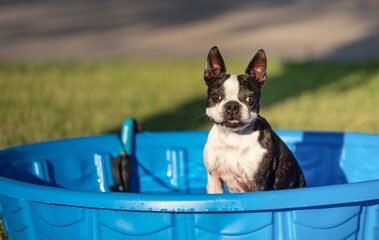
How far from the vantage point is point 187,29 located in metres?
18.3

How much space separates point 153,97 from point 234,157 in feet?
18.1

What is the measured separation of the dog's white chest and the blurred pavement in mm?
8730

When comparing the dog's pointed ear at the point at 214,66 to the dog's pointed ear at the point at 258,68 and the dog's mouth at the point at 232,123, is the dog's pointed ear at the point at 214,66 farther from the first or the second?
the dog's mouth at the point at 232,123

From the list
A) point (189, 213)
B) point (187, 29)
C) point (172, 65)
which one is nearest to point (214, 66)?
point (189, 213)

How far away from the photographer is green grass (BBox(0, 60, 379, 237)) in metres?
7.34

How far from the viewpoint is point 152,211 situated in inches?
118

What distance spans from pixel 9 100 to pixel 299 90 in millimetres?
4307

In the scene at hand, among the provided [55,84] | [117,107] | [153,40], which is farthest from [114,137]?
[153,40]

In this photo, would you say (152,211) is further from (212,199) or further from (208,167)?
(208,167)

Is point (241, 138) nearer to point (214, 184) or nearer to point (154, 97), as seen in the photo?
point (214, 184)

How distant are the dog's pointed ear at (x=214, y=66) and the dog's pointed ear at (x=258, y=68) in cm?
16

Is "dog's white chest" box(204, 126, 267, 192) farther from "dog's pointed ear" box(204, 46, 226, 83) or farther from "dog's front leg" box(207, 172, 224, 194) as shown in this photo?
"dog's pointed ear" box(204, 46, 226, 83)

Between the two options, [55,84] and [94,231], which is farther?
[55,84]

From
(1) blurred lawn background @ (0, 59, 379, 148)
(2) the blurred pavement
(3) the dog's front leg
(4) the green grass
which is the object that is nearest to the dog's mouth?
(3) the dog's front leg
